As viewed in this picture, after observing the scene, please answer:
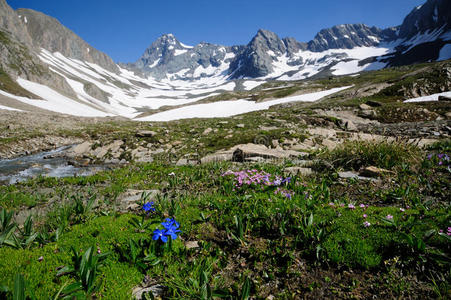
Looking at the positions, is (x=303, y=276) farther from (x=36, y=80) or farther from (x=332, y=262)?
(x=36, y=80)

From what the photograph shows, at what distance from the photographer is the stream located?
10.7m

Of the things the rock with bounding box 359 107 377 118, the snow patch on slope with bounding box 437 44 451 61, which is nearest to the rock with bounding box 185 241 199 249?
the rock with bounding box 359 107 377 118

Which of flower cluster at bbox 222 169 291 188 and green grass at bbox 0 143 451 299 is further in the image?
flower cluster at bbox 222 169 291 188

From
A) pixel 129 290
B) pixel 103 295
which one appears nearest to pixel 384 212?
pixel 129 290

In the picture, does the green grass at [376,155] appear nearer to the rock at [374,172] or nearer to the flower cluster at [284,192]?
the rock at [374,172]

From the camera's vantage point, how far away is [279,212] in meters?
3.79

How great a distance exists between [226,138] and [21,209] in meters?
11.1

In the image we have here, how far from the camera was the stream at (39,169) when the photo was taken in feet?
35.1

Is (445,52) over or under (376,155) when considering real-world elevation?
over

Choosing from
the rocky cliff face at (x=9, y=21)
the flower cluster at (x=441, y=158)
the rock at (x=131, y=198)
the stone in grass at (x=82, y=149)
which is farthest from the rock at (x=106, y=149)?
the rocky cliff face at (x=9, y=21)

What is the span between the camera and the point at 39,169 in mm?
12383

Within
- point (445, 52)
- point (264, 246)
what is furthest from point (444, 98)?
point (445, 52)

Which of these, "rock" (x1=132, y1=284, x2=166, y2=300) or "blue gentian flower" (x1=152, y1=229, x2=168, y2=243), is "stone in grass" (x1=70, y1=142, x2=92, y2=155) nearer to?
"blue gentian flower" (x1=152, y1=229, x2=168, y2=243)

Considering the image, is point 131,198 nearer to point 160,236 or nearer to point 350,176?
point 160,236
